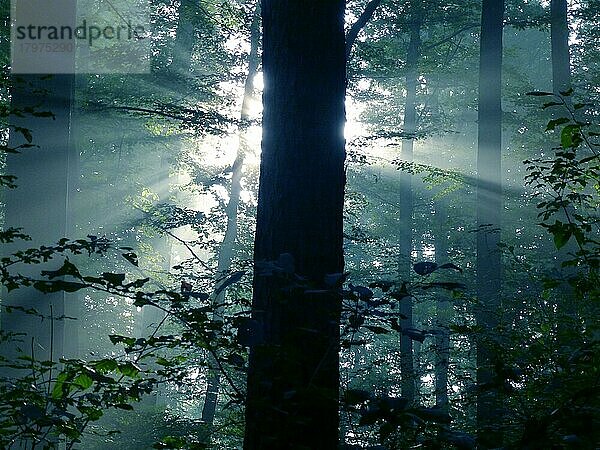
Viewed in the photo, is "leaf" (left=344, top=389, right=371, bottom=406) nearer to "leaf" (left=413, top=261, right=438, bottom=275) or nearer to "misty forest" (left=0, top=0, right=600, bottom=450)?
"misty forest" (left=0, top=0, right=600, bottom=450)

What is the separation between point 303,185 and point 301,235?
25 cm

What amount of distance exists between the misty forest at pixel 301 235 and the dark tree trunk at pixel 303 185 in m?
0.01

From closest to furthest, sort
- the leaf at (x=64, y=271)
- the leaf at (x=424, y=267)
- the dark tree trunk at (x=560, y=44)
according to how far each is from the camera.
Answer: the leaf at (x=424, y=267), the leaf at (x=64, y=271), the dark tree trunk at (x=560, y=44)

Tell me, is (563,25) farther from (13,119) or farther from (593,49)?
(13,119)

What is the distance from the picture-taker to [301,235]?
2953 mm

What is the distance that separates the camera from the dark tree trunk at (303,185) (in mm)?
2771

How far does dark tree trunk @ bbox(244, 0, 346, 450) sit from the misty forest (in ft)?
0.04

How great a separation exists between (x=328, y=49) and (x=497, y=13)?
13.6 metres

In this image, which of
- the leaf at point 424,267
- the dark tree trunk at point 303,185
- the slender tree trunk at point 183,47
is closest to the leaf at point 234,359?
the dark tree trunk at point 303,185

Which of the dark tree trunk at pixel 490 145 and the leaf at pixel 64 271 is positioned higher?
the dark tree trunk at pixel 490 145

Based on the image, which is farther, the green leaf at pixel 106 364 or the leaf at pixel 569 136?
the leaf at pixel 569 136

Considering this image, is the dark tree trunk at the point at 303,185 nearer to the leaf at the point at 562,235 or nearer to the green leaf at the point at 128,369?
the green leaf at the point at 128,369

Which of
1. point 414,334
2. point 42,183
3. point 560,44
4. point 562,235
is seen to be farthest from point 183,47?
point 414,334

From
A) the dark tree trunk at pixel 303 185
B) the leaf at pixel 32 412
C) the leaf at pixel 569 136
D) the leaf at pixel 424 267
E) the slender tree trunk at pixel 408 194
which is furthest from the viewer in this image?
the slender tree trunk at pixel 408 194
